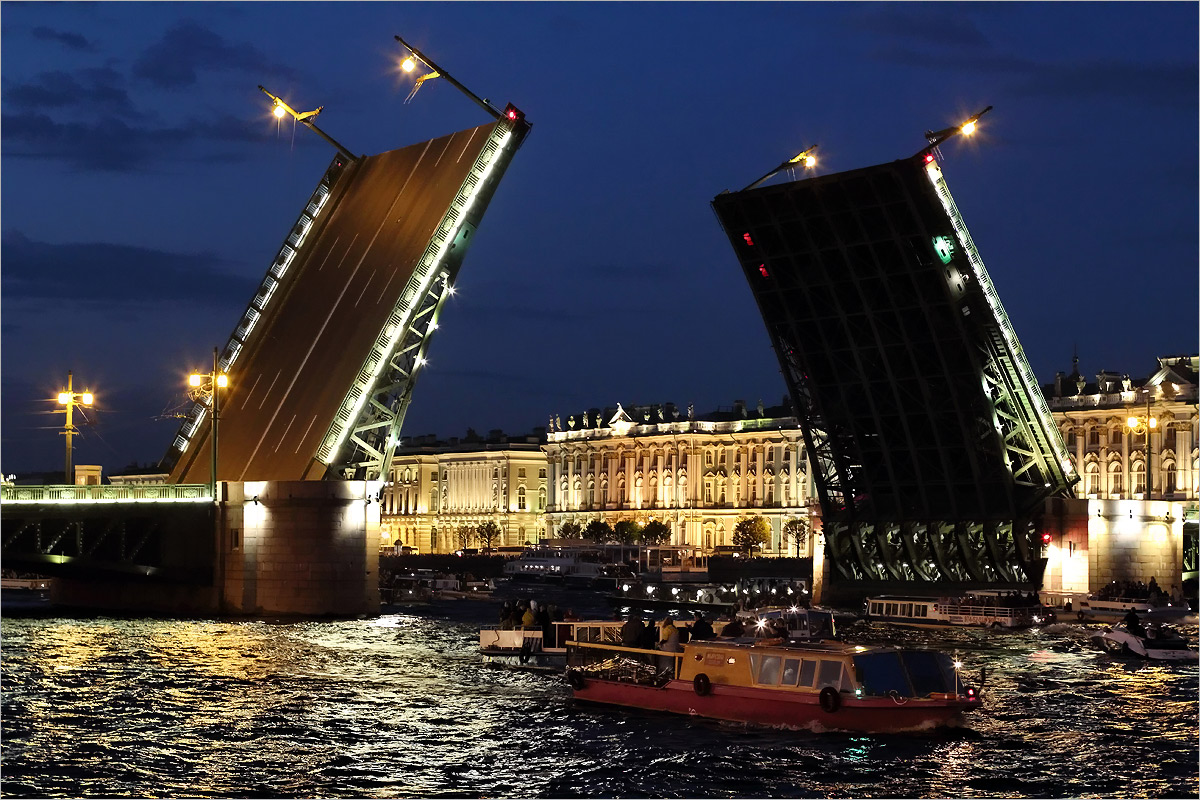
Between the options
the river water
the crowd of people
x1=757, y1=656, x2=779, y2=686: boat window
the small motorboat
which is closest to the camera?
the river water

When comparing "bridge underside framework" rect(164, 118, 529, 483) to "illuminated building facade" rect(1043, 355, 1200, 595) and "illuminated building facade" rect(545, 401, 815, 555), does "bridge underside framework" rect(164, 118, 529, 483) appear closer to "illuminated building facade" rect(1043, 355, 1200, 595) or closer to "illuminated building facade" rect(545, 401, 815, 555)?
"illuminated building facade" rect(1043, 355, 1200, 595)

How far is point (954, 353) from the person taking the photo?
40.6 m

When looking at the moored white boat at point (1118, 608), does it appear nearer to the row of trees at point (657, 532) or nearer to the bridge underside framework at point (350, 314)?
the bridge underside framework at point (350, 314)

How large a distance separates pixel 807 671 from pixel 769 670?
21.9 inches

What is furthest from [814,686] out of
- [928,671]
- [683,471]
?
[683,471]

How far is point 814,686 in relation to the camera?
23.1m

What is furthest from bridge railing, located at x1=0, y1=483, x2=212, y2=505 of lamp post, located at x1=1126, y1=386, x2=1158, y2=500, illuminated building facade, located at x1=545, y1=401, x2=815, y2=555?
illuminated building facade, located at x1=545, y1=401, x2=815, y2=555

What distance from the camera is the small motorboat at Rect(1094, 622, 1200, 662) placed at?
34.1m

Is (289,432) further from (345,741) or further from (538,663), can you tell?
(345,741)

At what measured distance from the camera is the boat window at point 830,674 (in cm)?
2302

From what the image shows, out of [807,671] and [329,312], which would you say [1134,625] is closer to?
[807,671]

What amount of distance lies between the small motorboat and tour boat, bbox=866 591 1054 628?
23.1 ft

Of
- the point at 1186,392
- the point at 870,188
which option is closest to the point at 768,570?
the point at 1186,392

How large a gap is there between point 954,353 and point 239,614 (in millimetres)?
16818
